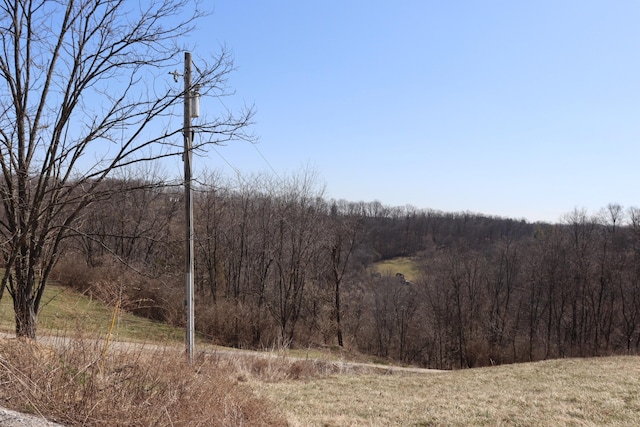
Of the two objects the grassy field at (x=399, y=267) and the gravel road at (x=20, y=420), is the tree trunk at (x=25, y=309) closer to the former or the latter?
the gravel road at (x=20, y=420)

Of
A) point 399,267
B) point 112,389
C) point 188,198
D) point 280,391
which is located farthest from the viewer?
point 399,267

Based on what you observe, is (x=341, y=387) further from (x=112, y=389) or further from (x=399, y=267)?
(x=399, y=267)

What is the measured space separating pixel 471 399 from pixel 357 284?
34.0 meters

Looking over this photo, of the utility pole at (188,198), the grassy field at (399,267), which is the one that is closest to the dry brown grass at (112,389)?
the utility pole at (188,198)

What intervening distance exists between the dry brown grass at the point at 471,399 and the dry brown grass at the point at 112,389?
1.76 m

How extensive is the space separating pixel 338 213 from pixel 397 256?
48231 millimetres

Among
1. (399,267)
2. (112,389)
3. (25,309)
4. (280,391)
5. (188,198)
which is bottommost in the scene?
(399,267)

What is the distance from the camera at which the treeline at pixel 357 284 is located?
2495 centimetres

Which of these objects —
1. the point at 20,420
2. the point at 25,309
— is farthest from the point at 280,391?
the point at 20,420

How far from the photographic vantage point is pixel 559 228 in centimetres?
4984

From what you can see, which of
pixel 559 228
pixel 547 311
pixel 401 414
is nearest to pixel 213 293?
pixel 401 414

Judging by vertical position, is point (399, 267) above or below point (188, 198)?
below

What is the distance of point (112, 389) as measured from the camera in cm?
396

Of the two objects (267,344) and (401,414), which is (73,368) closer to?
(401,414)
